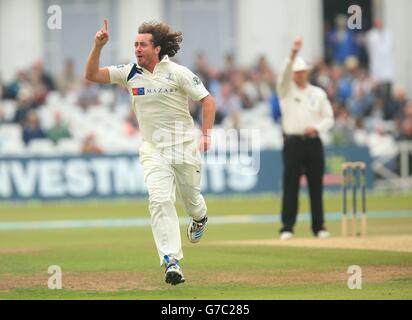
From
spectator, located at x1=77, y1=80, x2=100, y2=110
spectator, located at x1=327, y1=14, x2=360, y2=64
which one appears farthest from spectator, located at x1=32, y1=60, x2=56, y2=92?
spectator, located at x1=327, y1=14, x2=360, y2=64

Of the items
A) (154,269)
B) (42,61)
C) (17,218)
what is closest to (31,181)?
(17,218)

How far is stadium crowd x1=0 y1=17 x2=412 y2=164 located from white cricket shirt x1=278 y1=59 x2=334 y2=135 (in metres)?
11.5

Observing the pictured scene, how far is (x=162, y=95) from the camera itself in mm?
12375

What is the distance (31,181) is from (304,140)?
450 inches

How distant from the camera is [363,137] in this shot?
3019cm

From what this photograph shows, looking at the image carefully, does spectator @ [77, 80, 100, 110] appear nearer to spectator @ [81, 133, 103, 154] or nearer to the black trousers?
spectator @ [81, 133, 103, 154]

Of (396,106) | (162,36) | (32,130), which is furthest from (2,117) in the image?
(162,36)

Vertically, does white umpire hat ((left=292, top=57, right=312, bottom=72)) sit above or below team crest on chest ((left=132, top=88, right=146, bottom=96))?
below

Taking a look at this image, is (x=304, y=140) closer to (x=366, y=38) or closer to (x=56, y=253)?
(x=56, y=253)

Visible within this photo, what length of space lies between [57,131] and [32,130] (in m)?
0.59

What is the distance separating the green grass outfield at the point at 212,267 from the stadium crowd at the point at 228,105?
28.3 feet

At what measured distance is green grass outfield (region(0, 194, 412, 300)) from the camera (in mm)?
11703

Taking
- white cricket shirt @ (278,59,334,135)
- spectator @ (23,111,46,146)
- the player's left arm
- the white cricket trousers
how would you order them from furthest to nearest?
spectator @ (23,111,46,146) < white cricket shirt @ (278,59,334,135) < the player's left arm < the white cricket trousers

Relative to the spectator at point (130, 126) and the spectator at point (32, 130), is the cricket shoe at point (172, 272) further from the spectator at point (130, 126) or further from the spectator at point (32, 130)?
the spectator at point (130, 126)
